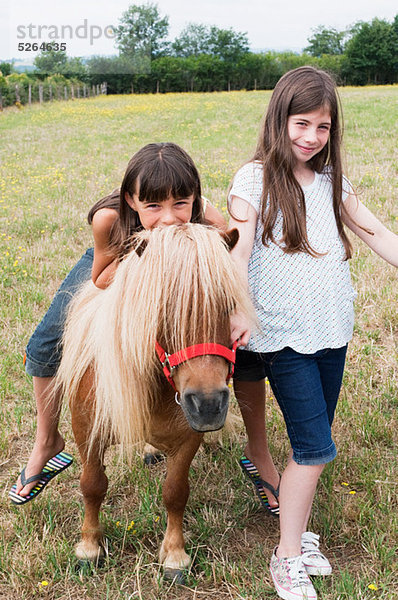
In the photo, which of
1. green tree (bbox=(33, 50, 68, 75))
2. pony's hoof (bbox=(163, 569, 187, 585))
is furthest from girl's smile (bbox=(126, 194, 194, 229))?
green tree (bbox=(33, 50, 68, 75))

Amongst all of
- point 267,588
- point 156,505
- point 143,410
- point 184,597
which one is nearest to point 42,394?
point 156,505

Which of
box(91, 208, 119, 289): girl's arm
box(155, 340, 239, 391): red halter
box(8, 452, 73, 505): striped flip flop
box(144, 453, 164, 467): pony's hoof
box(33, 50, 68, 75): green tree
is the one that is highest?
box(33, 50, 68, 75): green tree

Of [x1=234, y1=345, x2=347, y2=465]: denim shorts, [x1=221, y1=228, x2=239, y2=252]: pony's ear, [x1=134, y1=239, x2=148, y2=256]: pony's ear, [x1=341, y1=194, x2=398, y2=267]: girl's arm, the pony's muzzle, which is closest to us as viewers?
the pony's muzzle

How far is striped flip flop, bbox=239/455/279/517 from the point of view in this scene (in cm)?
287

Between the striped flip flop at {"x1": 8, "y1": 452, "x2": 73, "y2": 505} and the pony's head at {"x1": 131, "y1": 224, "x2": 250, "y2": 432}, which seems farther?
the striped flip flop at {"x1": 8, "y1": 452, "x2": 73, "y2": 505}

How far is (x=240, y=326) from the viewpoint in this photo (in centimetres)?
197

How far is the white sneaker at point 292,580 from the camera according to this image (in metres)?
2.28

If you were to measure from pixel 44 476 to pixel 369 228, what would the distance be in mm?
2045

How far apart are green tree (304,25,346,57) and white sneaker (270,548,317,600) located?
8843 cm

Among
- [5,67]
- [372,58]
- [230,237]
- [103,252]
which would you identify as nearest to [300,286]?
[230,237]

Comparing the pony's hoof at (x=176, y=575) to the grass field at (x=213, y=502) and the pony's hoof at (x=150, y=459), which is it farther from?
the pony's hoof at (x=150, y=459)

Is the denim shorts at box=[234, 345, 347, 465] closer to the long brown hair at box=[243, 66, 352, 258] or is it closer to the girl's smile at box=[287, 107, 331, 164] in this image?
the long brown hair at box=[243, 66, 352, 258]

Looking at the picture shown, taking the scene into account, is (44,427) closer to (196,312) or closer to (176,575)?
(176,575)

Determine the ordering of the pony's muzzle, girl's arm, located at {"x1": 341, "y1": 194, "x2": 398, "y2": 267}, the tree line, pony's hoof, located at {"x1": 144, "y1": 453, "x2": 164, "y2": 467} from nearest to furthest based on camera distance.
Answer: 1. the pony's muzzle
2. girl's arm, located at {"x1": 341, "y1": 194, "x2": 398, "y2": 267}
3. pony's hoof, located at {"x1": 144, "y1": 453, "x2": 164, "y2": 467}
4. the tree line
